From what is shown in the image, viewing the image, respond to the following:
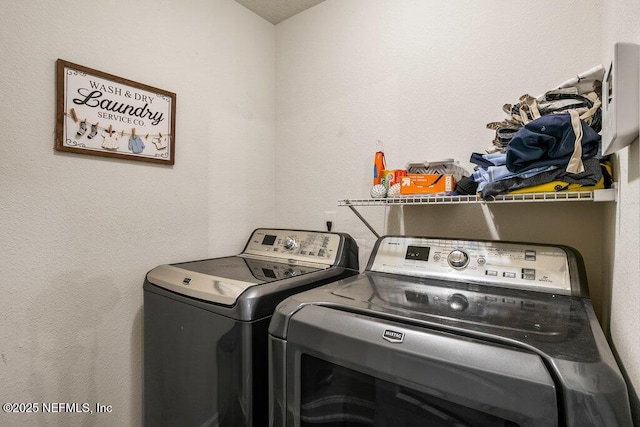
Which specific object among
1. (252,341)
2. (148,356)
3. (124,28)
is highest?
(124,28)

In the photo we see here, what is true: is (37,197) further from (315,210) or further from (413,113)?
(413,113)

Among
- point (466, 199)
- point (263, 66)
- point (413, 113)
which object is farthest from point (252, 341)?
point (263, 66)

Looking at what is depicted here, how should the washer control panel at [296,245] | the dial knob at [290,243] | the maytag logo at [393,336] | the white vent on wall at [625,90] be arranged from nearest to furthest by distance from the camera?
the white vent on wall at [625,90] < the maytag logo at [393,336] < the washer control panel at [296,245] < the dial knob at [290,243]

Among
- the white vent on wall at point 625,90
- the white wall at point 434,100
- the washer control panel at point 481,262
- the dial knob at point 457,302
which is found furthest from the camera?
the white wall at point 434,100

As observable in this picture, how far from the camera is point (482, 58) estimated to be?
1311 mm

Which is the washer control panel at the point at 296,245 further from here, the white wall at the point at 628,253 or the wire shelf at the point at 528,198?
the white wall at the point at 628,253

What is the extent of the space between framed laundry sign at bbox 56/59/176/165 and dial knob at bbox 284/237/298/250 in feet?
2.11

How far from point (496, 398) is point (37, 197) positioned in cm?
144

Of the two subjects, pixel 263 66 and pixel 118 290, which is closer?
pixel 118 290

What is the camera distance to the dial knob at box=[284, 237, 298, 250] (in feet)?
5.11

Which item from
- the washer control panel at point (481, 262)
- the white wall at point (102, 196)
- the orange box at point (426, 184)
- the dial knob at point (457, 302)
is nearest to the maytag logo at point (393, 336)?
the dial knob at point (457, 302)

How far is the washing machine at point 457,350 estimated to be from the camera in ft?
1.71

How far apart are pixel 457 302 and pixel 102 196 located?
132 cm

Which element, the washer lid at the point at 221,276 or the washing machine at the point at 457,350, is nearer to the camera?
the washing machine at the point at 457,350
